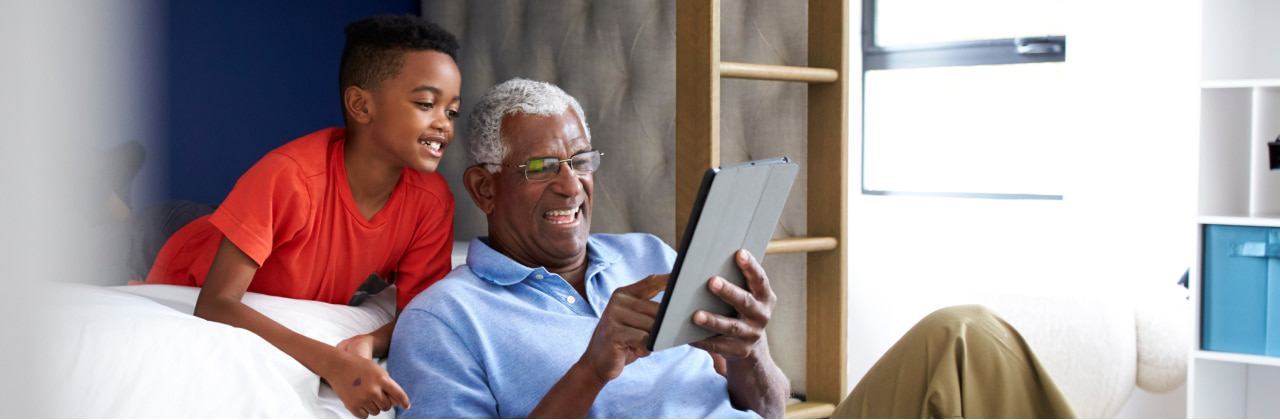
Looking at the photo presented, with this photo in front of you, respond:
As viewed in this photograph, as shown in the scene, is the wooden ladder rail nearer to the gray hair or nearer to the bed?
the gray hair

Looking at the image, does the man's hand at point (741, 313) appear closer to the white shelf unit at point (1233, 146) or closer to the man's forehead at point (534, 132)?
the man's forehead at point (534, 132)

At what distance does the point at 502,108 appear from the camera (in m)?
1.34

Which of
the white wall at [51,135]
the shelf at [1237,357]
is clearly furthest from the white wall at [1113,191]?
the white wall at [51,135]

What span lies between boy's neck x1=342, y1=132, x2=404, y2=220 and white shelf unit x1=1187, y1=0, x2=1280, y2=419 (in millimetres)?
1513

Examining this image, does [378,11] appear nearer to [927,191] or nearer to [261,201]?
[261,201]

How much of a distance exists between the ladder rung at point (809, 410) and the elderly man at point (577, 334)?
345 millimetres

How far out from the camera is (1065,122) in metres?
1.85

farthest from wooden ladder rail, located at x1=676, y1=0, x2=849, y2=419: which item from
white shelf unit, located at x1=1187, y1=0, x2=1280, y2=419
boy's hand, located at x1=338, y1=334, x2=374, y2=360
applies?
white shelf unit, located at x1=1187, y1=0, x2=1280, y2=419

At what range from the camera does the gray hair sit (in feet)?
4.37

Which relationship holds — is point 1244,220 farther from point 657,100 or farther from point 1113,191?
point 657,100

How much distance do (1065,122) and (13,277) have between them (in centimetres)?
199

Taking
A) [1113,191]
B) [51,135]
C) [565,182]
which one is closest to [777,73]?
[565,182]

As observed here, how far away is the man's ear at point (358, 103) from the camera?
50.6 inches

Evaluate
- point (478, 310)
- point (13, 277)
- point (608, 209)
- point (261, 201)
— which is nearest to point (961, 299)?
point (608, 209)
